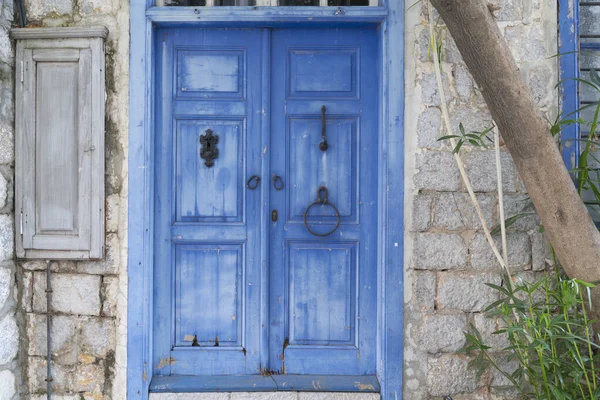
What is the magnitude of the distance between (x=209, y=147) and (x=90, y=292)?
1052 mm

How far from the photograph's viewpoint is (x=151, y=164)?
3.20 m

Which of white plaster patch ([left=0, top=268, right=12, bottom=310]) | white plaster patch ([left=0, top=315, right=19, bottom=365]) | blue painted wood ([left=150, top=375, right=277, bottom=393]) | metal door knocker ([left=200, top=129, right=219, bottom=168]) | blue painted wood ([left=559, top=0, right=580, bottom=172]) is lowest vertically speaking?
blue painted wood ([left=150, top=375, right=277, bottom=393])

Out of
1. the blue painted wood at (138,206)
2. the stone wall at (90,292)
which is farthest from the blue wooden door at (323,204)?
the stone wall at (90,292)

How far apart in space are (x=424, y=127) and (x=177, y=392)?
2030 millimetres

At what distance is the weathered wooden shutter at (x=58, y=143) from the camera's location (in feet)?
10.3

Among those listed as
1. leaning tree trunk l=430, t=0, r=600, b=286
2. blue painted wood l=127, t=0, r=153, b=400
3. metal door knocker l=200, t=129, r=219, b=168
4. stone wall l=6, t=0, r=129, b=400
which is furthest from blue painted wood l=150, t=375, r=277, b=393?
leaning tree trunk l=430, t=0, r=600, b=286

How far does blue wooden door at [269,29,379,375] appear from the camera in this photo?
3.29 metres

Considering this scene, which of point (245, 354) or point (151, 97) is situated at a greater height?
point (151, 97)

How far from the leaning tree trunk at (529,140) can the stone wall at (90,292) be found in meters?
1.79

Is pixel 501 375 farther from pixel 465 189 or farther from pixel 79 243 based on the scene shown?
pixel 79 243

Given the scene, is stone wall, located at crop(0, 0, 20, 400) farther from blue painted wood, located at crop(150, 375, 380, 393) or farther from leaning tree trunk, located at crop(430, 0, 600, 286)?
leaning tree trunk, located at crop(430, 0, 600, 286)

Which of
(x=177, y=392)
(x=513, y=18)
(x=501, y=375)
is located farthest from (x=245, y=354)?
(x=513, y=18)

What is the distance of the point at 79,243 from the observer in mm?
3125

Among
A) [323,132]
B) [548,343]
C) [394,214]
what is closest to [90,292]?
[323,132]
